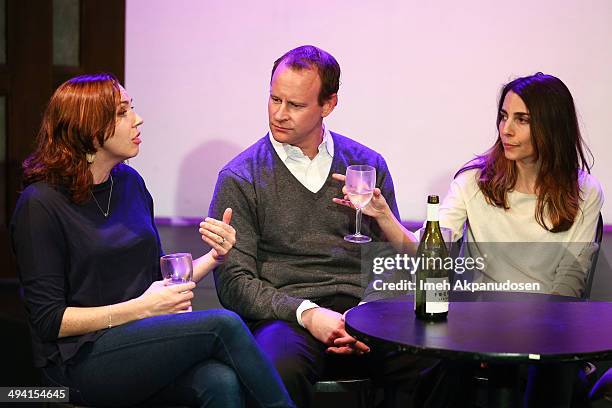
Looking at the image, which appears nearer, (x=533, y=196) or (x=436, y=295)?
(x=436, y=295)

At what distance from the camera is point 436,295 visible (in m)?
2.47

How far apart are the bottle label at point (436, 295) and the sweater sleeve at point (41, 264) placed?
1013 millimetres

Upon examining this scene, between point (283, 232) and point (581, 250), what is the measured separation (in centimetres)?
107

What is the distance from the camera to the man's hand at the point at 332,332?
2908mm

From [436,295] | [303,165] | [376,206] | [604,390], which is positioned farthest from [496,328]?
[303,165]

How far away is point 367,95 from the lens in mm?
4156

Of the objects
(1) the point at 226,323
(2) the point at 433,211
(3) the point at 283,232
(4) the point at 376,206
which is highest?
(2) the point at 433,211

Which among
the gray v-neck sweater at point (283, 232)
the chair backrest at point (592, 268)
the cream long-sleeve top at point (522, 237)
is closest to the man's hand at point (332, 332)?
the gray v-neck sweater at point (283, 232)

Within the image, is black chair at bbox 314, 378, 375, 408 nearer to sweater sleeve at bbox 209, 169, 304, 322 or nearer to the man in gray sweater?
the man in gray sweater

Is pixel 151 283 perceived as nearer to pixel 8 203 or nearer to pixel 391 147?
pixel 391 147

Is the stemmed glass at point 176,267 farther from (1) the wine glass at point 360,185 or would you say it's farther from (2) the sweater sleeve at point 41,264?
(1) the wine glass at point 360,185

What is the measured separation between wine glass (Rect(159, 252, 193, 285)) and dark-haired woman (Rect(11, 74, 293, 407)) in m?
0.02

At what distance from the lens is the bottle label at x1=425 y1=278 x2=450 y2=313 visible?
2.46m

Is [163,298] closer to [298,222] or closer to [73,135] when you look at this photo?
[73,135]
